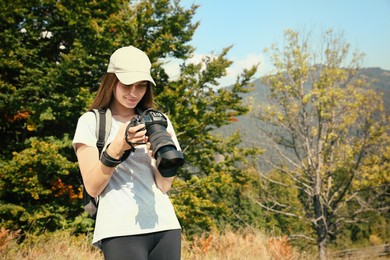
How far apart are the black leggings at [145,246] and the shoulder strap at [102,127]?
1.42 feet

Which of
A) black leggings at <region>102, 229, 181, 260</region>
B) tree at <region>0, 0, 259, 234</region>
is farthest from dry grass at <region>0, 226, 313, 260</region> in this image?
tree at <region>0, 0, 259, 234</region>

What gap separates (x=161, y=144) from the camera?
137 cm

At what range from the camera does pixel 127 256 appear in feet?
4.57

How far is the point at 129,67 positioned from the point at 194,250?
3439mm

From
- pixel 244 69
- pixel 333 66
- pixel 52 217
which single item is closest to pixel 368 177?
pixel 333 66

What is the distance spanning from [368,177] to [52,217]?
11.5 m

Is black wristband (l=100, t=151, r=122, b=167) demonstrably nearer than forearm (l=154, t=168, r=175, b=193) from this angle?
Yes

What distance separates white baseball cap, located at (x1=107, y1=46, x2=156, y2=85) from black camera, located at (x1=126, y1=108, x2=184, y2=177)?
198 millimetres

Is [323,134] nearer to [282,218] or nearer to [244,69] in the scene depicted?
[244,69]

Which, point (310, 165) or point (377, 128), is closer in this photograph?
point (377, 128)

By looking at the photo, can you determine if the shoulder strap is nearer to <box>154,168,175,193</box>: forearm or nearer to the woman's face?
the woman's face

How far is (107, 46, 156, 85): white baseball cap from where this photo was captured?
157cm

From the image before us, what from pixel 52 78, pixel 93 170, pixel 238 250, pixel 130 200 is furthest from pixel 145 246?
pixel 52 78

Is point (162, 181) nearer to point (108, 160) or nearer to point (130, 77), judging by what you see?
point (108, 160)
